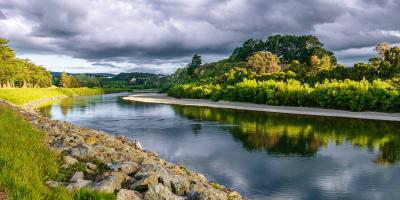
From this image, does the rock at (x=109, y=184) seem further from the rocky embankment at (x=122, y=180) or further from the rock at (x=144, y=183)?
the rock at (x=144, y=183)

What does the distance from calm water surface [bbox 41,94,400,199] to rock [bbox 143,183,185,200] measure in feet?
40.9

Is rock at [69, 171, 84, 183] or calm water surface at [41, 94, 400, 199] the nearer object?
rock at [69, 171, 84, 183]

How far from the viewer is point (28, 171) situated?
15.5m

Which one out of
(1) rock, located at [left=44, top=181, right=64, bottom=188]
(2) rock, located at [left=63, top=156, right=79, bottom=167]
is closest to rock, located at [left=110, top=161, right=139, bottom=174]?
(2) rock, located at [left=63, top=156, right=79, bottom=167]

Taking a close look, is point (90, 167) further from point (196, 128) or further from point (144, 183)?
point (196, 128)

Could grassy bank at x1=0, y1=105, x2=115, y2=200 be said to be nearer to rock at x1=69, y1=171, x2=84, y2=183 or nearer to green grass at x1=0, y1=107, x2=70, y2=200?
green grass at x1=0, y1=107, x2=70, y2=200

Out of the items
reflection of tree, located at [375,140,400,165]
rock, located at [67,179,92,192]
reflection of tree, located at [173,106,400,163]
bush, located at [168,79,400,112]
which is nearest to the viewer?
rock, located at [67,179,92,192]

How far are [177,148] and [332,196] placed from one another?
73.7ft

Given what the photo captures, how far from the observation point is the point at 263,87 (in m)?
114

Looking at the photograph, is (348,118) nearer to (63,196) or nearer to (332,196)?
(332,196)

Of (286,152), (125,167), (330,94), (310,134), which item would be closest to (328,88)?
(330,94)

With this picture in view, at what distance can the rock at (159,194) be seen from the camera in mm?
17125

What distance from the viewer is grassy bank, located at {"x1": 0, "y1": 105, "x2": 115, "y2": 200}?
13305 mm

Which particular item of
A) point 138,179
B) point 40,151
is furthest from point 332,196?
point 40,151
